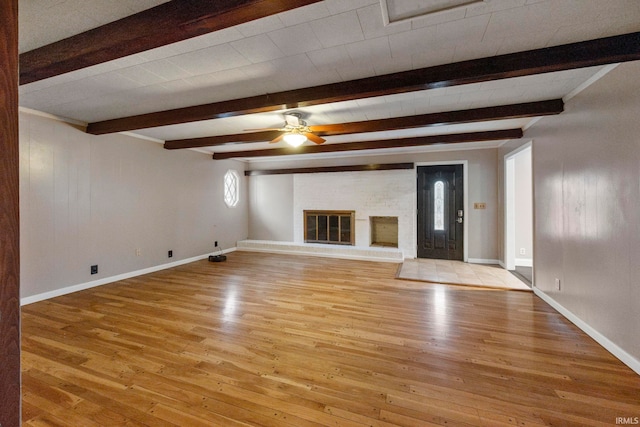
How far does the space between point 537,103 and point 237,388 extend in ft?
13.1

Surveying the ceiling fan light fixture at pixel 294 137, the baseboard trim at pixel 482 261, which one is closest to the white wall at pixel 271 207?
the ceiling fan light fixture at pixel 294 137

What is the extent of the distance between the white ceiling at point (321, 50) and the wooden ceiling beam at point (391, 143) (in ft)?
4.44

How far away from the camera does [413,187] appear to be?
6.02m

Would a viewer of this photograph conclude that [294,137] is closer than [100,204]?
Yes

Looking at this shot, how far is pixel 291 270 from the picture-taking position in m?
4.97

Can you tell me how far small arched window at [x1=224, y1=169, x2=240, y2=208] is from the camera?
6.80 m

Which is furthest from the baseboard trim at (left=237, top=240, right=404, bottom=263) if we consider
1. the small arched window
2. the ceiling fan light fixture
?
the ceiling fan light fixture

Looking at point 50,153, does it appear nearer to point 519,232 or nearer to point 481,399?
point 481,399

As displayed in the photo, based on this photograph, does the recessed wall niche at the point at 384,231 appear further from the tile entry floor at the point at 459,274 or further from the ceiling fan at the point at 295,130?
the ceiling fan at the point at 295,130

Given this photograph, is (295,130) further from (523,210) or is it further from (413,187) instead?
(523,210)

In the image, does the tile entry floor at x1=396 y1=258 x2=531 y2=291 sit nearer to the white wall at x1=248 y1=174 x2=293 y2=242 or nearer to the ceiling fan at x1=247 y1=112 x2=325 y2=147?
the ceiling fan at x1=247 y1=112 x2=325 y2=147

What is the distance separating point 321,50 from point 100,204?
406 cm

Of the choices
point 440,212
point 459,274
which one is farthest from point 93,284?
point 440,212

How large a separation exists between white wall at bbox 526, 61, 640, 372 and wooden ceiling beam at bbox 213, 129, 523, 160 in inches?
37.5
